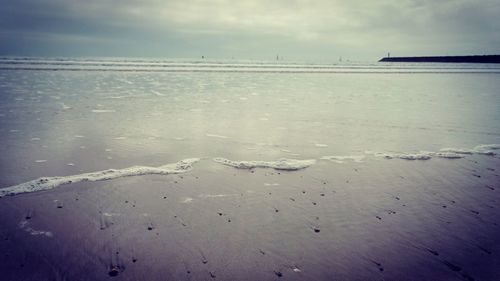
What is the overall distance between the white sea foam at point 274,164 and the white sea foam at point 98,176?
66 cm

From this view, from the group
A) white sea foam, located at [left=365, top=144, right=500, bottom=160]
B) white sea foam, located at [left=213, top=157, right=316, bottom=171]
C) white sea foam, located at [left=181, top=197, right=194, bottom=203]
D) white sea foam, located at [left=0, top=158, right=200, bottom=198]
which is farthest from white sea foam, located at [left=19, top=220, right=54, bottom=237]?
white sea foam, located at [left=365, top=144, right=500, bottom=160]

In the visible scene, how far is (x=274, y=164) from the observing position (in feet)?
20.3

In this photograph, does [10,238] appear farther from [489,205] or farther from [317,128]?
[317,128]

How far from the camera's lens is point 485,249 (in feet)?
11.5

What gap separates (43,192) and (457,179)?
22.4 ft

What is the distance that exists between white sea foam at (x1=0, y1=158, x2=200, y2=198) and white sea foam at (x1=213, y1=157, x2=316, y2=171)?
658 mm

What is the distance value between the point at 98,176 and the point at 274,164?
3.16m

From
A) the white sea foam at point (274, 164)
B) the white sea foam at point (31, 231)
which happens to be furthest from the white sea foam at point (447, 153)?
the white sea foam at point (31, 231)

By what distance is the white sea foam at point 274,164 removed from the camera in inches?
239

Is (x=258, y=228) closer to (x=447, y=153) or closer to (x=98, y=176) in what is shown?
(x=98, y=176)

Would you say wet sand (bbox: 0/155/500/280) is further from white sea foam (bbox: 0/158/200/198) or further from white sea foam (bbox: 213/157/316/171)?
white sea foam (bbox: 213/157/316/171)

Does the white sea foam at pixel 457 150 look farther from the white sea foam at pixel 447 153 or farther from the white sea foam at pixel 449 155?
the white sea foam at pixel 449 155

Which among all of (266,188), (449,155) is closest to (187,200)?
(266,188)

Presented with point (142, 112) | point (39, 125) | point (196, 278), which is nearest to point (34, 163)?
point (39, 125)
